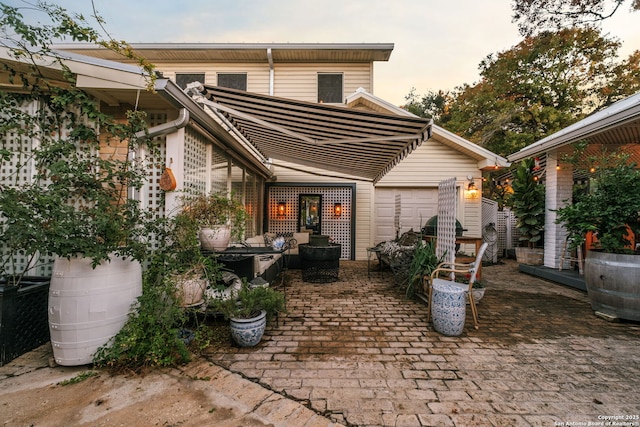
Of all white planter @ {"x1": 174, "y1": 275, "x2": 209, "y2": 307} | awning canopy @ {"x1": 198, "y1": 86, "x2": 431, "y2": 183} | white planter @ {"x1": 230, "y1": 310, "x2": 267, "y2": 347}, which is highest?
awning canopy @ {"x1": 198, "y1": 86, "x2": 431, "y2": 183}

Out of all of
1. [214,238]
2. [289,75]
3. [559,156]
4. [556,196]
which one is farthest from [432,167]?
[214,238]

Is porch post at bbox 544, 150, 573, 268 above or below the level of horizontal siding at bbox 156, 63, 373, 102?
below

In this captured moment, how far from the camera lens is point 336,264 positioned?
6281mm

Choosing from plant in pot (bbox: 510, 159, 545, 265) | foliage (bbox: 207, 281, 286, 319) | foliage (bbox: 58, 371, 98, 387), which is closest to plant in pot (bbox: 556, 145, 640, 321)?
plant in pot (bbox: 510, 159, 545, 265)

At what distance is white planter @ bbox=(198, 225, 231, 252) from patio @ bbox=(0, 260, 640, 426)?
1208 millimetres

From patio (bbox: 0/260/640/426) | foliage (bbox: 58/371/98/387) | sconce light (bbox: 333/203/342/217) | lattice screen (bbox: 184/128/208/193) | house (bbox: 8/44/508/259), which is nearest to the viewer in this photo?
patio (bbox: 0/260/640/426)

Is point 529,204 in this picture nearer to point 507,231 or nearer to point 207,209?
point 507,231

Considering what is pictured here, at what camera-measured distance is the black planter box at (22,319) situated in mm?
2426

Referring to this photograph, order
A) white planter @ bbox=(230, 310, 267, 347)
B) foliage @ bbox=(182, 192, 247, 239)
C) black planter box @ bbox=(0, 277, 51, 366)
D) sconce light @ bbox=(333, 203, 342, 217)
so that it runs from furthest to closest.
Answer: sconce light @ bbox=(333, 203, 342, 217), foliage @ bbox=(182, 192, 247, 239), white planter @ bbox=(230, 310, 267, 347), black planter box @ bbox=(0, 277, 51, 366)

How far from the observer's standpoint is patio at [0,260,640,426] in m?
1.81

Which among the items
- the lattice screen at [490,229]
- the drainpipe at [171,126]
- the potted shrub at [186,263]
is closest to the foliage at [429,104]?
the lattice screen at [490,229]

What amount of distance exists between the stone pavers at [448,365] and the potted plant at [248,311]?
0.14m

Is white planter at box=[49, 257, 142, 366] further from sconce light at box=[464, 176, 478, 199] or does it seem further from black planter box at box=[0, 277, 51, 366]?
sconce light at box=[464, 176, 478, 199]

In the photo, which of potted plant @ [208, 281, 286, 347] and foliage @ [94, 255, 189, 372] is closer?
foliage @ [94, 255, 189, 372]
